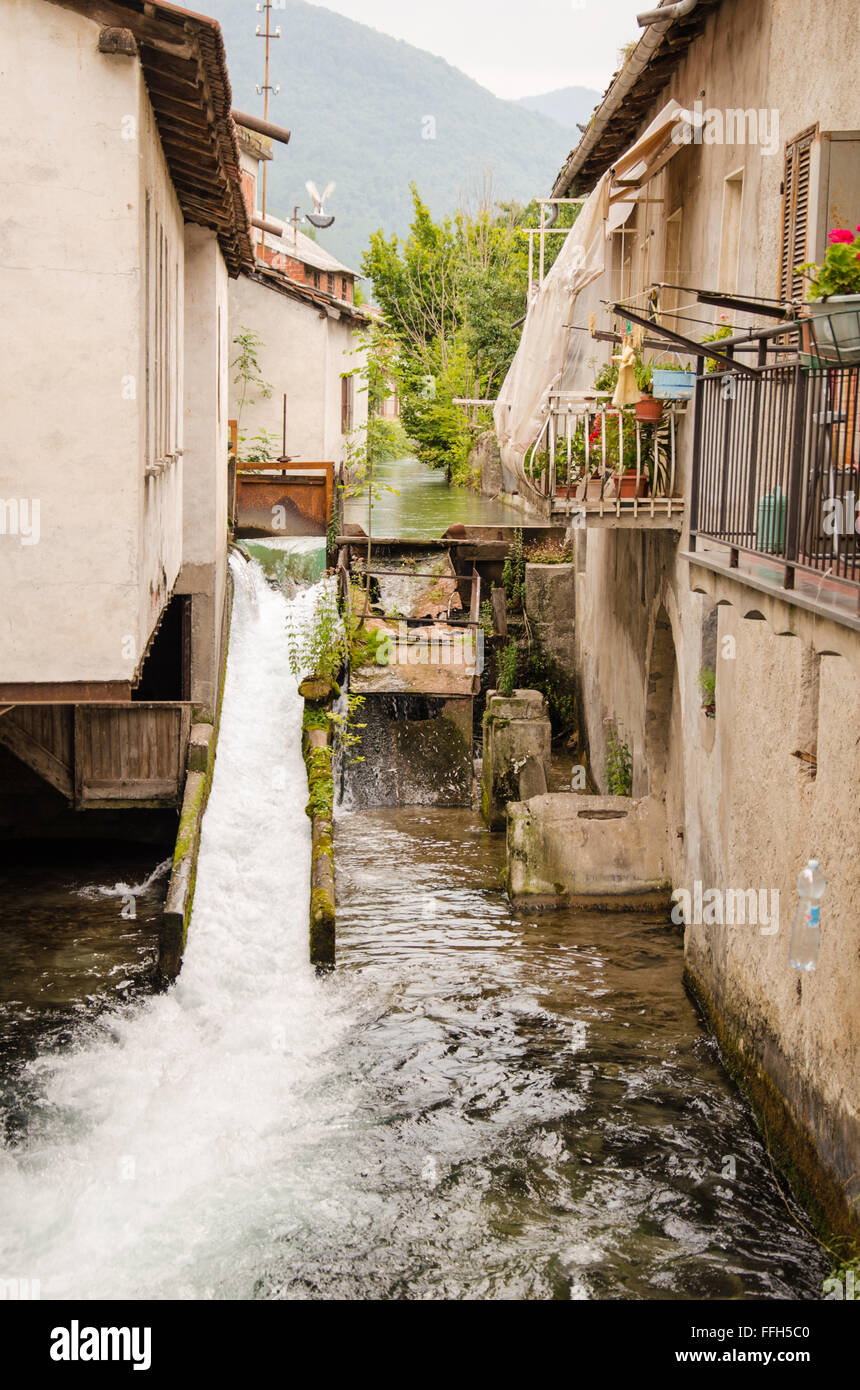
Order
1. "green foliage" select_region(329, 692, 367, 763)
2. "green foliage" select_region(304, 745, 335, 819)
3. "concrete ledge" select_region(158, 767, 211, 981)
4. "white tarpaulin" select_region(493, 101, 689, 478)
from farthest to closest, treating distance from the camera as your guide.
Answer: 1. "green foliage" select_region(329, 692, 367, 763)
2. "green foliage" select_region(304, 745, 335, 819)
3. "white tarpaulin" select_region(493, 101, 689, 478)
4. "concrete ledge" select_region(158, 767, 211, 981)

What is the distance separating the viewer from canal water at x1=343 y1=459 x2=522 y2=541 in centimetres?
2492

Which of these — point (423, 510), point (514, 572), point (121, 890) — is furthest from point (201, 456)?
point (423, 510)

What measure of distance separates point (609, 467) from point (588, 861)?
386 centimetres

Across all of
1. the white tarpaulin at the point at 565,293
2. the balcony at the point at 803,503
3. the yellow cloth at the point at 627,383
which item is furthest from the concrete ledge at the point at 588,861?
the balcony at the point at 803,503

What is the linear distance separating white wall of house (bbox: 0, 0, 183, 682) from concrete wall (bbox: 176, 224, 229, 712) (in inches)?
245

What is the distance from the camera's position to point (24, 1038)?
1009cm

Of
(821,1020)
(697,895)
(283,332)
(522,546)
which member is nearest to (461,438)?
(283,332)

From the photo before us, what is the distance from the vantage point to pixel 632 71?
37.5ft

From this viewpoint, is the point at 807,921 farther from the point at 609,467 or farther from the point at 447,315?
the point at 447,315

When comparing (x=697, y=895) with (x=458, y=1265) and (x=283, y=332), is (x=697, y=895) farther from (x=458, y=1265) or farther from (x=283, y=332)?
(x=283, y=332)

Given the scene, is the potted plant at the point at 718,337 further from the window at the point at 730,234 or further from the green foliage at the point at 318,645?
the green foliage at the point at 318,645

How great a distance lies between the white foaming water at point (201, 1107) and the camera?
23.9 feet

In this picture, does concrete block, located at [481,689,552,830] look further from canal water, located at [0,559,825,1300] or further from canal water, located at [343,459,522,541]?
canal water, located at [343,459,522,541]

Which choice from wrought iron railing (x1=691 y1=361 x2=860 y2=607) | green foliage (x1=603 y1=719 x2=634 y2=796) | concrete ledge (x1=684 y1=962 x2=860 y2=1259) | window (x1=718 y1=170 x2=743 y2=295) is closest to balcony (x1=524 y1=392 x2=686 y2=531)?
window (x1=718 y1=170 x2=743 y2=295)
